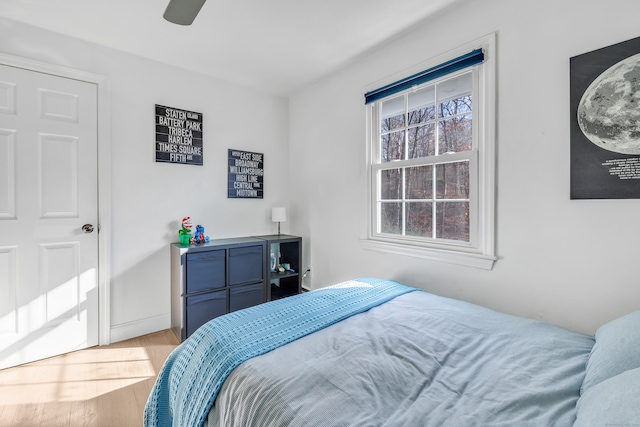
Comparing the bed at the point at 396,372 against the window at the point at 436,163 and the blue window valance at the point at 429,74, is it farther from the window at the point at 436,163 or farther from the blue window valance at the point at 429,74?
the blue window valance at the point at 429,74

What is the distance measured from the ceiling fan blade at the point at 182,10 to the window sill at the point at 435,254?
78.4 inches

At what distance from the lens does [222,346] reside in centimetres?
117

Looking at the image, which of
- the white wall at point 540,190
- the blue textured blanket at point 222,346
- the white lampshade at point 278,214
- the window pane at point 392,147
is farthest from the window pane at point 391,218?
the white lampshade at point 278,214

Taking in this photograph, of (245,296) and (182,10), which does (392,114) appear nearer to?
(182,10)

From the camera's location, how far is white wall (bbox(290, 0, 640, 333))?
1.44 meters

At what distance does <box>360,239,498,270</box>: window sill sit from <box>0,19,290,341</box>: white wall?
58.1 inches

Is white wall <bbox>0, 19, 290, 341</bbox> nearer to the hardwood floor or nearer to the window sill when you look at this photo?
the hardwood floor

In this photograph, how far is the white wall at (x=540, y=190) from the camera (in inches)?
56.5

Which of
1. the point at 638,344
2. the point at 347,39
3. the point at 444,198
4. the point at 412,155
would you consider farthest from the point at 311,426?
the point at 347,39

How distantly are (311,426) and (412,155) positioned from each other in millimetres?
2040

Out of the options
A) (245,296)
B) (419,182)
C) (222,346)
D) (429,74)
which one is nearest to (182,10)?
(222,346)

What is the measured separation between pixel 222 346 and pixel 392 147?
202 cm

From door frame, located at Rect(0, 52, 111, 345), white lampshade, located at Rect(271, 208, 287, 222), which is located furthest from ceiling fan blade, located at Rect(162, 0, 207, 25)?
white lampshade, located at Rect(271, 208, 287, 222)

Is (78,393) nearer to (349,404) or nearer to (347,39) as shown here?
(349,404)
